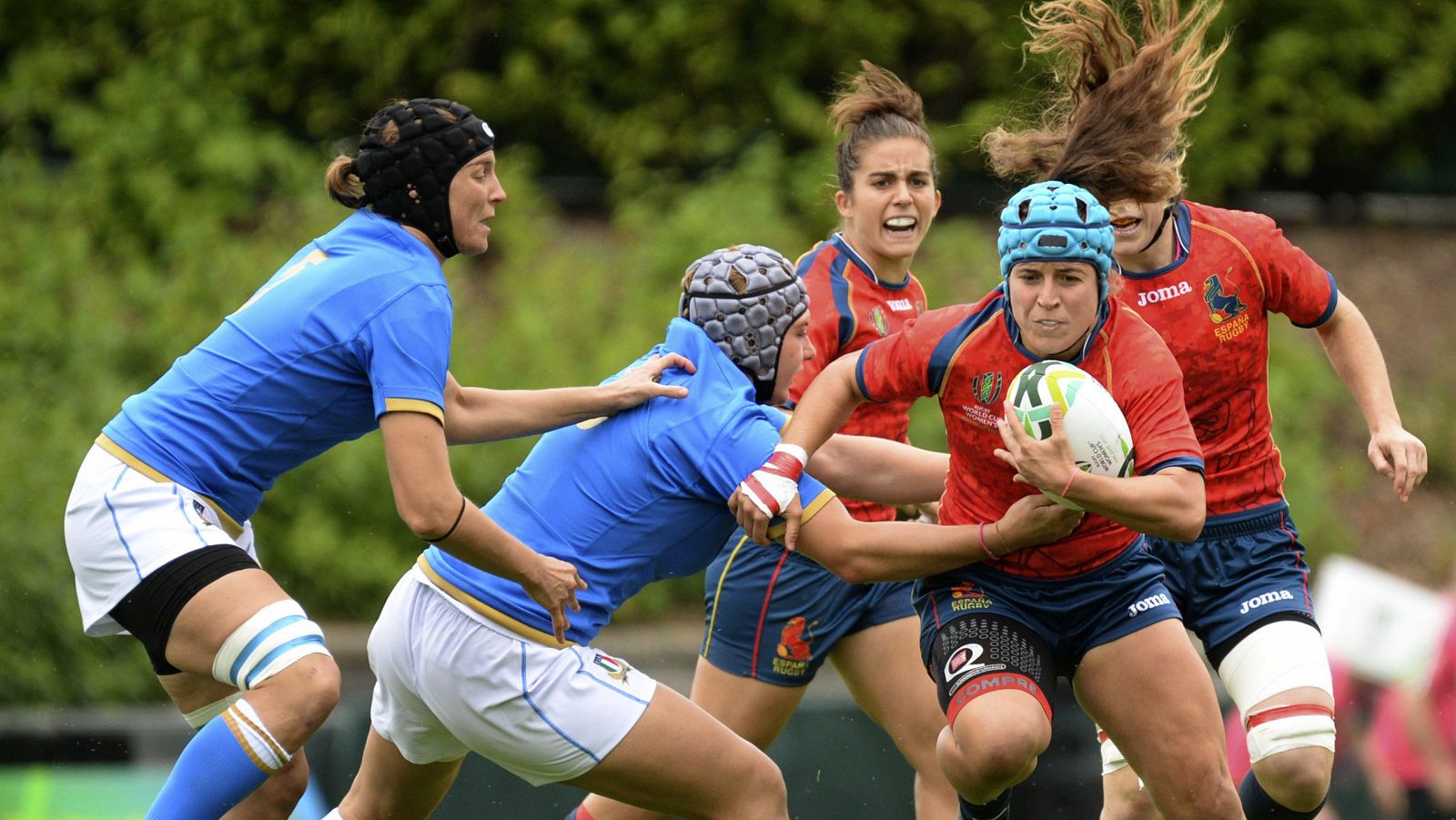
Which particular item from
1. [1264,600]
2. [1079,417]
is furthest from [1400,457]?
[1079,417]

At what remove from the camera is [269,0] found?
1360 cm

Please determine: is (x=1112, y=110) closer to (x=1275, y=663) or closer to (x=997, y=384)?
(x=997, y=384)

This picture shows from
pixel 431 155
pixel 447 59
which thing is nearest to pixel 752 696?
pixel 431 155

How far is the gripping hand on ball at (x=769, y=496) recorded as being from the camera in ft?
13.6

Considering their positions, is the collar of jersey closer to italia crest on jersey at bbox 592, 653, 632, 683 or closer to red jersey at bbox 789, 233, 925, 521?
red jersey at bbox 789, 233, 925, 521

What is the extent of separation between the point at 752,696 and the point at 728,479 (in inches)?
55.3

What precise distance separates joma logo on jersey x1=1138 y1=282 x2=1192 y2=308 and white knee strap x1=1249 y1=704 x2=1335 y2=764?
1.22 meters

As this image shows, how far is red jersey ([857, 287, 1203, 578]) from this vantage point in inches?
172

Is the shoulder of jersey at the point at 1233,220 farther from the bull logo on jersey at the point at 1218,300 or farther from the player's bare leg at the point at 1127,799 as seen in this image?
the player's bare leg at the point at 1127,799

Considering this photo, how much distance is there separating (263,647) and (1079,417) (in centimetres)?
207

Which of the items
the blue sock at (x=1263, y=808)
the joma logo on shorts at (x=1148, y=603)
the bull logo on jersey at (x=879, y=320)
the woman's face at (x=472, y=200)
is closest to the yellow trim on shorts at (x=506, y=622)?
the woman's face at (x=472, y=200)

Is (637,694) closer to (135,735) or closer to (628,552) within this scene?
(628,552)

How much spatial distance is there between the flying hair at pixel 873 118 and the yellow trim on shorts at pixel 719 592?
4.19ft

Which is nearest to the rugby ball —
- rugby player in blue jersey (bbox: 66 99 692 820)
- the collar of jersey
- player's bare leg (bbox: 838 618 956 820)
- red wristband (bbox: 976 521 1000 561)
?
red wristband (bbox: 976 521 1000 561)
